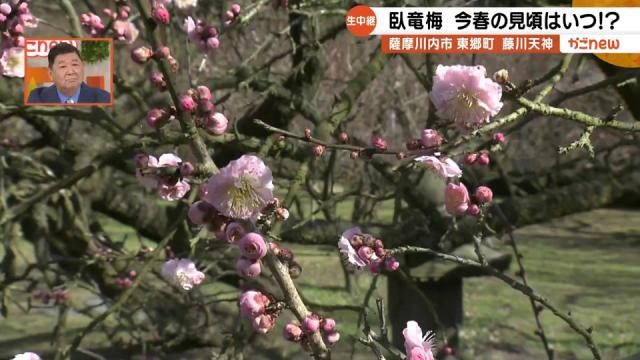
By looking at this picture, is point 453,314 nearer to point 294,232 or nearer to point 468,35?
point 294,232

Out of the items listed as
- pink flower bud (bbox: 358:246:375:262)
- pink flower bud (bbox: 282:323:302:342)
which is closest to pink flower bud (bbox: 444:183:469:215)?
pink flower bud (bbox: 358:246:375:262)

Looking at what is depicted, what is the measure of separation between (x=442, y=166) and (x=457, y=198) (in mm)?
197

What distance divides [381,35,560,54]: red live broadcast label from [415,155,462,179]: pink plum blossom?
1.32 metres

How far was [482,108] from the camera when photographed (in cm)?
163

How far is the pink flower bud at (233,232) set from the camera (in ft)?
3.95

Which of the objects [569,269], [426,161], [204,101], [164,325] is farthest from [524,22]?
[569,269]

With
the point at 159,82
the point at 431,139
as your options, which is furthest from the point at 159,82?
the point at 431,139

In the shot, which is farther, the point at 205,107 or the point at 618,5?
the point at 618,5

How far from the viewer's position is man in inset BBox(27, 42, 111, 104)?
2958 millimetres

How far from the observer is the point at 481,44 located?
2.82 m

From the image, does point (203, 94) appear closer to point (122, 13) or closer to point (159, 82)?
point (159, 82)

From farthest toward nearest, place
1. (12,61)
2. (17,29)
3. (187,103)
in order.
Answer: (12,61) → (17,29) → (187,103)

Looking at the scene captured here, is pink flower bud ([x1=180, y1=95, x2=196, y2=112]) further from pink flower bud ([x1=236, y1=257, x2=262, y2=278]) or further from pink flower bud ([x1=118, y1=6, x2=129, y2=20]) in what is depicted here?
pink flower bud ([x1=118, y1=6, x2=129, y2=20])

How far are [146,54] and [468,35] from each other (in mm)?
1752
